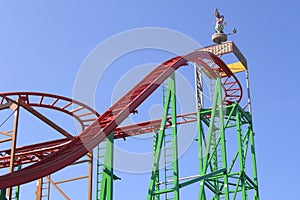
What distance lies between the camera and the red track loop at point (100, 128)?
11031 mm

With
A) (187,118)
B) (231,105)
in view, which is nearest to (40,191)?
(187,118)

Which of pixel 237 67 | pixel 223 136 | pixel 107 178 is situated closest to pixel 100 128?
pixel 107 178

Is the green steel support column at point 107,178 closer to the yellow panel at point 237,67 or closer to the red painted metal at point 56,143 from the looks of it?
the red painted metal at point 56,143

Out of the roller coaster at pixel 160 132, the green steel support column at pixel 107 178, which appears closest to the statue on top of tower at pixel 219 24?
the roller coaster at pixel 160 132

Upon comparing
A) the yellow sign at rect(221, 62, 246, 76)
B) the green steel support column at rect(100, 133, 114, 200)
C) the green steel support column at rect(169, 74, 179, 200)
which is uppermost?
the yellow sign at rect(221, 62, 246, 76)

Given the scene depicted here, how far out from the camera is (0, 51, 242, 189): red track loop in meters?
11.0

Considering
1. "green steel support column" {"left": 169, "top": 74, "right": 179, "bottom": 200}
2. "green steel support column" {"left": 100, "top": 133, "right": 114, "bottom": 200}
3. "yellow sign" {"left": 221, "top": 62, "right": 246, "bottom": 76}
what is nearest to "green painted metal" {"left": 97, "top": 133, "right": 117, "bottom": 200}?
"green steel support column" {"left": 100, "top": 133, "right": 114, "bottom": 200}

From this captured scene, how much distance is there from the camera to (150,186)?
1226 centimetres

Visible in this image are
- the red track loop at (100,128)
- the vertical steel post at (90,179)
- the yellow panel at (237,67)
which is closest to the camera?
the red track loop at (100,128)

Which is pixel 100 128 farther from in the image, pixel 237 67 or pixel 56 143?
pixel 237 67

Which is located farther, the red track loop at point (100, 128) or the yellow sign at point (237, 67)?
the yellow sign at point (237, 67)

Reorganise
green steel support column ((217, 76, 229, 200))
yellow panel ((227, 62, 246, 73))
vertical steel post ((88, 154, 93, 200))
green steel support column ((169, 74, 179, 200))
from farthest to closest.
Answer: yellow panel ((227, 62, 246, 73)) < vertical steel post ((88, 154, 93, 200)) < green steel support column ((217, 76, 229, 200)) < green steel support column ((169, 74, 179, 200))

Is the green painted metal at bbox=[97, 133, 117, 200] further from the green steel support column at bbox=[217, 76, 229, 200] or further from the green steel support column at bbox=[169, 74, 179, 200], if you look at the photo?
the green steel support column at bbox=[217, 76, 229, 200]

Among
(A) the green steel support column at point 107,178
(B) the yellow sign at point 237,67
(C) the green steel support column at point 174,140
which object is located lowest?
(A) the green steel support column at point 107,178
